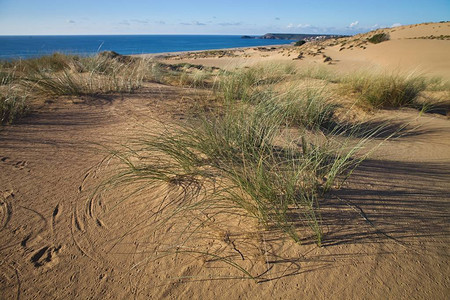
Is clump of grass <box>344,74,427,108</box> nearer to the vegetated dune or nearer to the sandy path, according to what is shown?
the vegetated dune

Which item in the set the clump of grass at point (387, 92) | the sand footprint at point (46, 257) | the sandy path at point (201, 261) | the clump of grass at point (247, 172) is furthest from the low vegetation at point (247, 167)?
the clump of grass at point (387, 92)

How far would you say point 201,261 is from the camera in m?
1.69

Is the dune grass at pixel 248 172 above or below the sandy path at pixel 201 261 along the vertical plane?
above

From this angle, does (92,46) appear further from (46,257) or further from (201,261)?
(201,261)

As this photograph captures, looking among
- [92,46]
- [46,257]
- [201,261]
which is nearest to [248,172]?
[201,261]

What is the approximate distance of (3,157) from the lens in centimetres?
300

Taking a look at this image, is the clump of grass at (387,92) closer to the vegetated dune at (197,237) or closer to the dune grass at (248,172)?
the vegetated dune at (197,237)

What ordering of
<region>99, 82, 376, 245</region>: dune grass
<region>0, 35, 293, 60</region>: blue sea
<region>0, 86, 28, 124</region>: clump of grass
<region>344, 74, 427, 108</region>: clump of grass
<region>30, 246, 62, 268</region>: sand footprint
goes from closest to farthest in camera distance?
<region>30, 246, 62, 268</region>: sand footprint, <region>99, 82, 376, 245</region>: dune grass, <region>0, 86, 28, 124</region>: clump of grass, <region>344, 74, 427, 108</region>: clump of grass, <region>0, 35, 293, 60</region>: blue sea

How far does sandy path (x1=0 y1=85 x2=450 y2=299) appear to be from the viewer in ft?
5.04

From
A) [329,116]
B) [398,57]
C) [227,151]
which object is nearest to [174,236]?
[227,151]

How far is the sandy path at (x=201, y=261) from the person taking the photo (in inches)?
60.5

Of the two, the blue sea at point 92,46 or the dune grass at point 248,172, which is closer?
the dune grass at point 248,172

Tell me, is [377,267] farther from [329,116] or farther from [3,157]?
[3,157]

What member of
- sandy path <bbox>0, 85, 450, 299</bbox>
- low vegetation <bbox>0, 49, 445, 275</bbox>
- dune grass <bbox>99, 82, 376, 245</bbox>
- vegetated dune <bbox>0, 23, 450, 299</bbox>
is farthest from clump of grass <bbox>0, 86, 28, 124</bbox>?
dune grass <bbox>99, 82, 376, 245</bbox>
